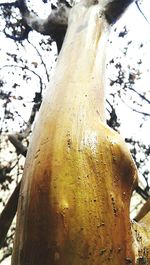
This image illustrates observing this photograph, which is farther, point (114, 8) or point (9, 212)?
point (9, 212)

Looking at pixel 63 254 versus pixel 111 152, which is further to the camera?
pixel 111 152

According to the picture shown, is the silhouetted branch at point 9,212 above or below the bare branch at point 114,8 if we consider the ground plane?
below

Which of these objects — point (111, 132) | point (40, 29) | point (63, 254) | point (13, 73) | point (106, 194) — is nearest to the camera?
point (63, 254)

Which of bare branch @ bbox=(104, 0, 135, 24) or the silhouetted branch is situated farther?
the silhouetted branch

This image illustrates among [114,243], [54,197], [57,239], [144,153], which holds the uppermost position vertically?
[54,197]

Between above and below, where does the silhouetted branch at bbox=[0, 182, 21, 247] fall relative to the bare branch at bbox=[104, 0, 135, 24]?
below

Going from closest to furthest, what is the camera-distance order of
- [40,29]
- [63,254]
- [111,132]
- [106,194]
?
[63,254], [106,194], [111,132], [40,29]

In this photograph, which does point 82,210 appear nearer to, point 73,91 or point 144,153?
point 73,91

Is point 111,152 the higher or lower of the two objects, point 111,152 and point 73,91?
the lower

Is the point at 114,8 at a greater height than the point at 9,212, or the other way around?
the point at 114,8

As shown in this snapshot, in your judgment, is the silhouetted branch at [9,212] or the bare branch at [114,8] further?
the silhouetted branch at [9,212]

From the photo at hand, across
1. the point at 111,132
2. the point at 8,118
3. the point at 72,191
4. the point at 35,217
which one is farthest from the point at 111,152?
the point at 8,118
